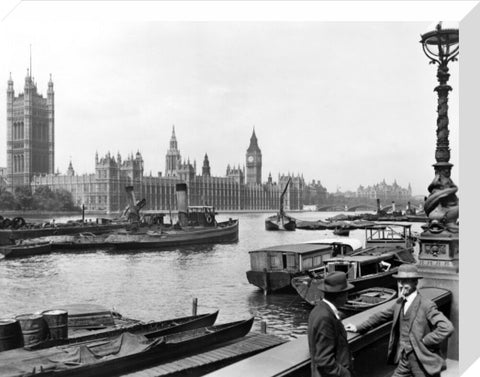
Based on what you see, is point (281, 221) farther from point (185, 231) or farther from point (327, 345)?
point (327, 345)

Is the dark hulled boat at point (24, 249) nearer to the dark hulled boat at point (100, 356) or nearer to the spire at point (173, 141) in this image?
the spire at point (173, 141)

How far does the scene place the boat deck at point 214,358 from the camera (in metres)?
4.73

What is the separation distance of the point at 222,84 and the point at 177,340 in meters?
3.10

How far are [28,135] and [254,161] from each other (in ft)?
9.21

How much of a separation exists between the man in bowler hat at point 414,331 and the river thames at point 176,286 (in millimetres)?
5871

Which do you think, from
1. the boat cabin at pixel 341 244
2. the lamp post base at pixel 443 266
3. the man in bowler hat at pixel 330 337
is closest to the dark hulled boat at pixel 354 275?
the boat cabin at pixel 341 244

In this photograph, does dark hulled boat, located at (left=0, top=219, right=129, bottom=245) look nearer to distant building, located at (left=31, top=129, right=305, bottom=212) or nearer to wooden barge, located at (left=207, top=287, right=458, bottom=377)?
distant building, located at (left=31, top=129, right=305, bottom=212)

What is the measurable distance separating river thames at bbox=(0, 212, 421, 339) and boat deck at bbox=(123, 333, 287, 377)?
7.79 ft

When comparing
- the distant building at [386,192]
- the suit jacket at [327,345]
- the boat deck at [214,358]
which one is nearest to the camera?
the suit jacket at [327,345]

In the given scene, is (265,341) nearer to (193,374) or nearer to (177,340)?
(177,340)

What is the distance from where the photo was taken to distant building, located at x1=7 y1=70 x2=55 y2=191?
209 inches

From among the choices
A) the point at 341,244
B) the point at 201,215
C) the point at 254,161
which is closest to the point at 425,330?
the point at 254,161

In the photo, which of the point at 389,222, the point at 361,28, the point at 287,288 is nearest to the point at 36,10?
the point at 361,28

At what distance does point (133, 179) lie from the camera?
7.53 m
